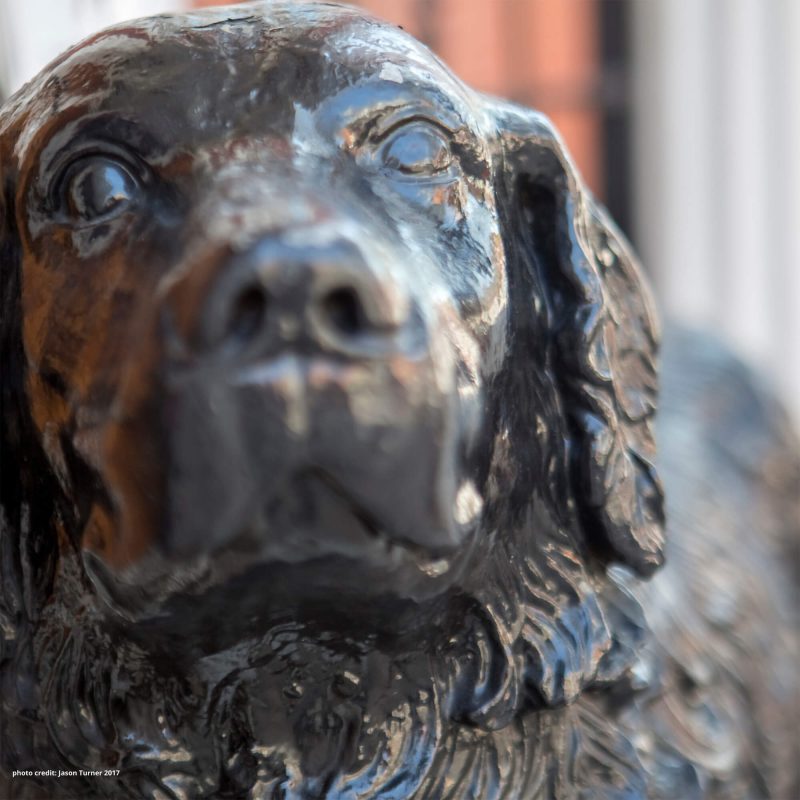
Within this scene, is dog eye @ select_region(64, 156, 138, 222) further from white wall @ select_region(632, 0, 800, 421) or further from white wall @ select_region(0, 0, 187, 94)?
white wall @ select_region(632, 0, 800, 421)

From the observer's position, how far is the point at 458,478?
2.98ft

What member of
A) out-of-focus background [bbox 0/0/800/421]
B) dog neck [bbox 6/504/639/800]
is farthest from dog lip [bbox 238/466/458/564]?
out-of-focus background [bbox 0/0/800/421]

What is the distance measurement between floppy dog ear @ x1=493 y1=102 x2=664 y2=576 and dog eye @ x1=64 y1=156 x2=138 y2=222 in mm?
340

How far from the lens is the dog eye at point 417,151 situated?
990mm

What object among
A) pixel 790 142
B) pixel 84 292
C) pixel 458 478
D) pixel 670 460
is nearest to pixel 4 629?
pixel 84 292

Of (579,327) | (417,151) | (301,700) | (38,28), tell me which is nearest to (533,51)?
(38,28)

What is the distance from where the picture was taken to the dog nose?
2.66ft

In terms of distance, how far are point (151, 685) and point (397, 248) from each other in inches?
15.7

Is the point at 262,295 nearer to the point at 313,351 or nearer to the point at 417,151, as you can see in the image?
the point at 313,351

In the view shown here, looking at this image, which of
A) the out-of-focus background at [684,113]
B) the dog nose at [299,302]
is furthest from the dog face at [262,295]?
the out-of-focus background at [684,113]

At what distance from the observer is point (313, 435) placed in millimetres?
820

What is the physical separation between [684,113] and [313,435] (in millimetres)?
3625

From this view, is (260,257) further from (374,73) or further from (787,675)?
(787,675)

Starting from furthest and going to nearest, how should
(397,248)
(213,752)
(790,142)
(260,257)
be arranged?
(790,142)
(213,752)
(397,248)
(260,257)
